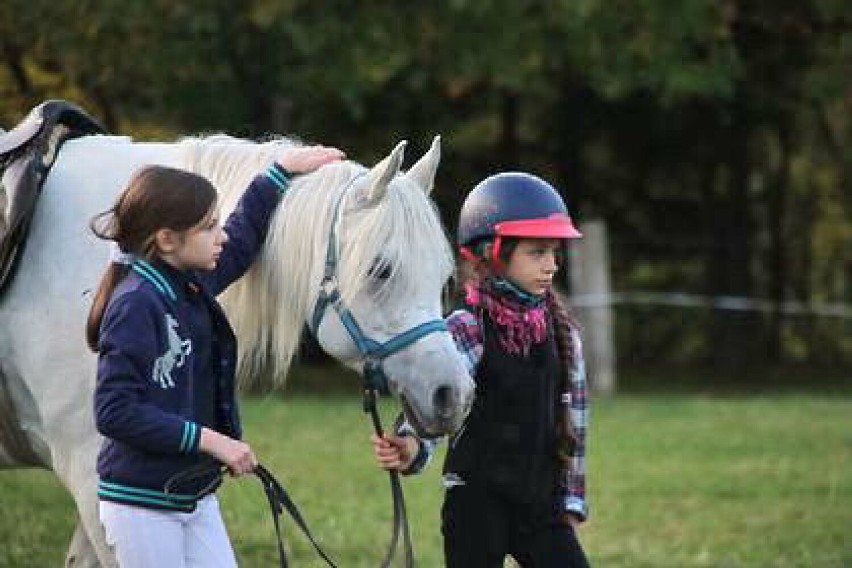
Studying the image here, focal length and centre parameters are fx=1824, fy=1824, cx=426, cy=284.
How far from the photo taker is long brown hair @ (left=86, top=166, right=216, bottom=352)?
374 centimetres

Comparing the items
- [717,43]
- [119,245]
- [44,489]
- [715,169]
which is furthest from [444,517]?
[715,169]

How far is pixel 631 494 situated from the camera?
9.06 meters

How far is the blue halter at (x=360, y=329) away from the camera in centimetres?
406

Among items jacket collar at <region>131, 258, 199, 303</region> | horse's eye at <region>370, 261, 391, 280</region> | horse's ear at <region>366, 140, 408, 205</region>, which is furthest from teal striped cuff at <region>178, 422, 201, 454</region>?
horse's ear at <region>366, 140, 408, 205</region>

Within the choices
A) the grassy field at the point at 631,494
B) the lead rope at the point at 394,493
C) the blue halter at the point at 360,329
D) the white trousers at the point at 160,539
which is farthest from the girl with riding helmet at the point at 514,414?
the grassy field at the point at 631,494

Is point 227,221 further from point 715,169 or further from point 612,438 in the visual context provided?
point 715,169

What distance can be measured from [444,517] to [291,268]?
2.50 ft

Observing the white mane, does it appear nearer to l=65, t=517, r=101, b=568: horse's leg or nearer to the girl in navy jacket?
the girl in navy jacket

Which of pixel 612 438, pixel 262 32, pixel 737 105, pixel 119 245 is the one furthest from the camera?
pixel 737 105

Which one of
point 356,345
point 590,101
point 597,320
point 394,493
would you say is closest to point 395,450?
point 394,493

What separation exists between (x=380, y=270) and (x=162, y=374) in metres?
0.63

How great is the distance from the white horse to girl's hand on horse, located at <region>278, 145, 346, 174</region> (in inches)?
1.0

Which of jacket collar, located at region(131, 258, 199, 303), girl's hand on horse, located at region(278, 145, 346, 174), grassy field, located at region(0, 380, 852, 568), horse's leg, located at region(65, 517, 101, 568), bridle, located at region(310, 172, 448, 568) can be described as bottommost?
grassy field, located at region(0, 380, 852, 568)

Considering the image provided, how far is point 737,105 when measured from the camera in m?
19.4
